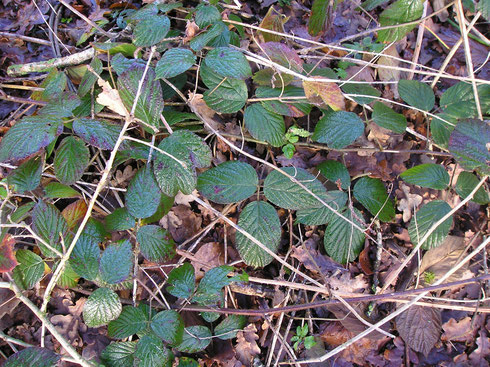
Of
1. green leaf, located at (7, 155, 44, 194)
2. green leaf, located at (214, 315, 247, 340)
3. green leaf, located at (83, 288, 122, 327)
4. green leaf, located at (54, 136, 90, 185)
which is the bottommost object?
green leaf, located at (214, 315, 247, 340)

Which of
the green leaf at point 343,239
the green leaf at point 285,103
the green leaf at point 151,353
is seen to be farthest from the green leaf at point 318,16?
the green leaf at point 151,353

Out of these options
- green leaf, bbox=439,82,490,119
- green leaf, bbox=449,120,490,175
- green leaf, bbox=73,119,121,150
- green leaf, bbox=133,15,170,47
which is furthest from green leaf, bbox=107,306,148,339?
green leaf, bbox=439,82,490,119

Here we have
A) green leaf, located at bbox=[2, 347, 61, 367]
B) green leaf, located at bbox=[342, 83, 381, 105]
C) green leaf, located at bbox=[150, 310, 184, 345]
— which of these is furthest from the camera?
green leaf, located at bbox=[342, 83, 381, 105]

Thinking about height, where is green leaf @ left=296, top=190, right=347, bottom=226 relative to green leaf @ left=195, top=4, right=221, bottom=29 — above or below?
below

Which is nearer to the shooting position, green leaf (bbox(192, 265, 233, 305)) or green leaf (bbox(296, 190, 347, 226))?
green leaf (bbox(192, 265, 233, 305))

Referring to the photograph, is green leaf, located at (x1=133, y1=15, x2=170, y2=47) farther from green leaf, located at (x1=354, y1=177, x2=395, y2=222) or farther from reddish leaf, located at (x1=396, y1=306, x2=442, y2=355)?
reddish leaf, located at (x1=396, y1=306, x2=442, y2=355)

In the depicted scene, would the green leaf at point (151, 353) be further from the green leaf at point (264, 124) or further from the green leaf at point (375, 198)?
the green leaf at point (375, 198)

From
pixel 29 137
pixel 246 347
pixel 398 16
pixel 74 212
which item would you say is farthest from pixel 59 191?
pixel 398 16
